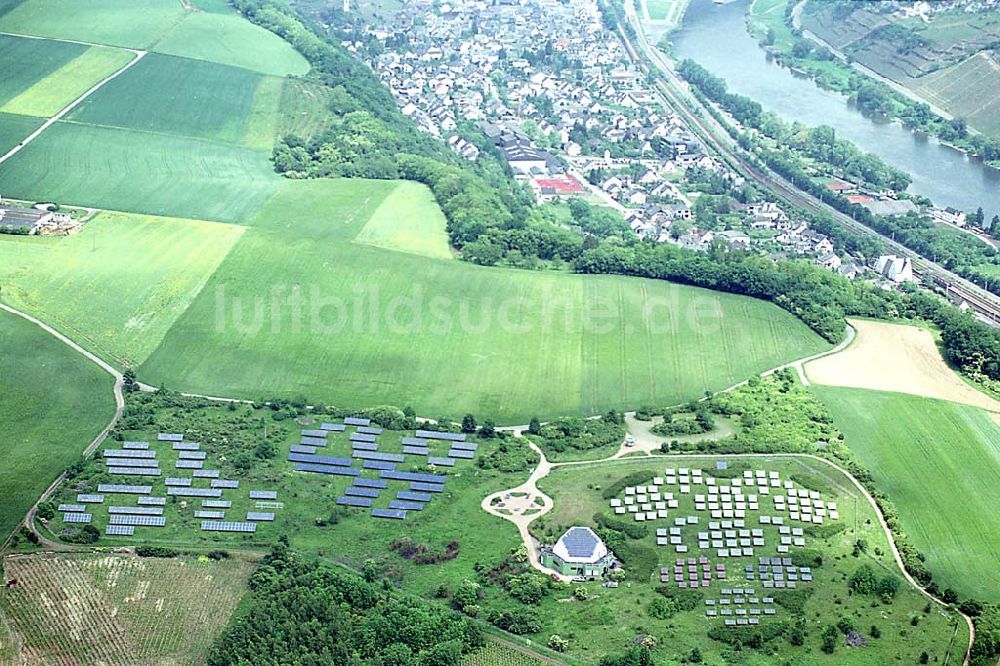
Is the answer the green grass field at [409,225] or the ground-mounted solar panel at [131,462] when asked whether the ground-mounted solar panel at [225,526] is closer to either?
the ground-mounted solar panel at [131,462]

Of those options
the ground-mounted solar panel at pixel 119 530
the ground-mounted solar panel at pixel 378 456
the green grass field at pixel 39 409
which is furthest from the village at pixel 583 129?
the ground-mounted solar panel at pixel 119 530

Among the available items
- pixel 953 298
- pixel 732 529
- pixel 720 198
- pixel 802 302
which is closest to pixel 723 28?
pixel 720 198

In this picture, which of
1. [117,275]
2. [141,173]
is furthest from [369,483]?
[141,173]

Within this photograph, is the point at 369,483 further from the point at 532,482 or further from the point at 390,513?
the point at 532,482

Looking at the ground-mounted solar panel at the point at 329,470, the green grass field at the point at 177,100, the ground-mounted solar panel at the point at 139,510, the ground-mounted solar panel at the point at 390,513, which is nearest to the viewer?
the ground-mounted solar panel at the point at 139,510

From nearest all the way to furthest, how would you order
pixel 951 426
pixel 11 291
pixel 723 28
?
pixel 951 426
pixel 11 291
pixel 723 28

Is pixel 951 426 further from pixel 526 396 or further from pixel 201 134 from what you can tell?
pixel 201 134
